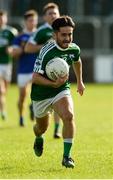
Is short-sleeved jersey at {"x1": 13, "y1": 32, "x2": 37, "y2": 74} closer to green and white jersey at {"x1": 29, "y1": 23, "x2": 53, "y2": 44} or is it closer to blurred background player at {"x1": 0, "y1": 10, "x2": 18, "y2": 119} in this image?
blurred background player at {"x1": 0, "y1": 10, "x2": 18, "y2": 119}

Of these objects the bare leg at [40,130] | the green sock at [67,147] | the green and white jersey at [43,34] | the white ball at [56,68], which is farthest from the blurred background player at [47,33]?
the green sock at [67,147]

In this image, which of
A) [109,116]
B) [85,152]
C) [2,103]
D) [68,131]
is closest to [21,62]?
[2,103]

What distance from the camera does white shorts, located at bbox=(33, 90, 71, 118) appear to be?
9.15 meters

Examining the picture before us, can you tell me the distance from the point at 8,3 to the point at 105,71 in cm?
576

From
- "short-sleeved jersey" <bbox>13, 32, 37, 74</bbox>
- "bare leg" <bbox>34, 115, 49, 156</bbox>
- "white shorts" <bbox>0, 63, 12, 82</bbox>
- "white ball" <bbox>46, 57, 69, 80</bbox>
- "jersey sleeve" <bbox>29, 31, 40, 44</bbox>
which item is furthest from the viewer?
"white shorts" <bbox>0, 63, 12, 82</bbox>

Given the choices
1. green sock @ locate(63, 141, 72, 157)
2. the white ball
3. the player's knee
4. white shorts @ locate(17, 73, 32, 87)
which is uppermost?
the white ball

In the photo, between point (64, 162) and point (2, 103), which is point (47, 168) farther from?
point (2, 103)

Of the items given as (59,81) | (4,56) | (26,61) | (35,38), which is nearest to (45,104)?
(59,81)

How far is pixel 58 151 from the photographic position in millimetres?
10602

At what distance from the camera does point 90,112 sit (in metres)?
18.9

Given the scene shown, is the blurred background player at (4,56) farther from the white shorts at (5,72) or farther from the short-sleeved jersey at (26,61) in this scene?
the short-sleeved jersey at (26,61)

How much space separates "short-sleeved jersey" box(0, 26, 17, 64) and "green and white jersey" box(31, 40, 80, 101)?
24.9 feet

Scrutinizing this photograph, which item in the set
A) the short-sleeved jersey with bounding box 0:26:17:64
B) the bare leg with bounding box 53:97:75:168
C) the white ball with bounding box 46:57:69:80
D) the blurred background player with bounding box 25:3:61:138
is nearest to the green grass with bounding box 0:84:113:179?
the bare leg with bounding box 53:97:75:168

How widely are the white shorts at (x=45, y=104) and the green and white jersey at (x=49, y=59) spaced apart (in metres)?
0.05
